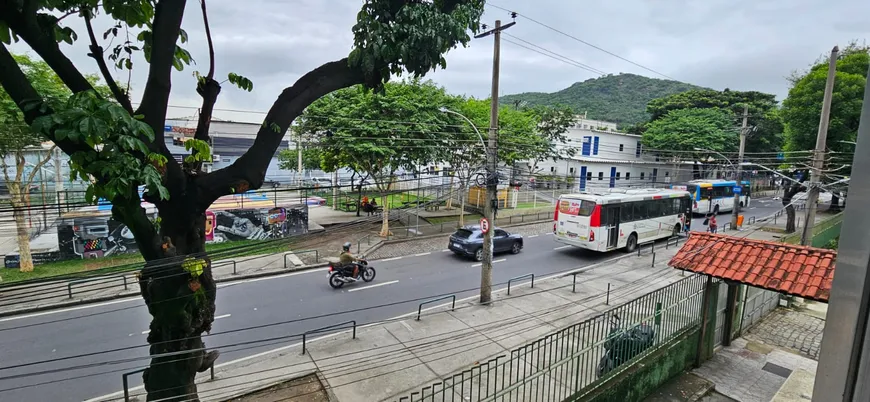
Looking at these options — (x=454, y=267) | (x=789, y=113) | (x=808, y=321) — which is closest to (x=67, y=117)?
(x=454, y=267)

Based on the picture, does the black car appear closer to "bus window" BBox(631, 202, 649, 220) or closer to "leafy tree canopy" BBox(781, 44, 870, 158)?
"bus window" BBox(631, 202, 649, 220)

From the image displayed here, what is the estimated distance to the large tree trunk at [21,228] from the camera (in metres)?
12.8

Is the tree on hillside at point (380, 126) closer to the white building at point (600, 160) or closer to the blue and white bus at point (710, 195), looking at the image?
the blue and white bus at point (710, 195)

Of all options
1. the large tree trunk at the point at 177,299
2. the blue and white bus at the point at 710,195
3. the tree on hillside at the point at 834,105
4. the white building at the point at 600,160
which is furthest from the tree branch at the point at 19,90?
the white building at the point at 600,160

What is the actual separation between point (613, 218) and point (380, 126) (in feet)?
35.4

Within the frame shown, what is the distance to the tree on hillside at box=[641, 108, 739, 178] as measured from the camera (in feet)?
123

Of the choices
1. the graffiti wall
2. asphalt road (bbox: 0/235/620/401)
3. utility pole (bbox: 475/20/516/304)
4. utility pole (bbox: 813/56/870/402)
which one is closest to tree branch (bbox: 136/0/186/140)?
asphalt road (bbox: 0/235/620/401)

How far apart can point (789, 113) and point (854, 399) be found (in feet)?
92.0

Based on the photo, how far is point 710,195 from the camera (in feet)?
98.5

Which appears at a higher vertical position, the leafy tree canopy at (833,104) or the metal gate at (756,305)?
the leafy tree canopy at (833,104)

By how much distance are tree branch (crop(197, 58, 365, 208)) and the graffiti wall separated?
8.36 m

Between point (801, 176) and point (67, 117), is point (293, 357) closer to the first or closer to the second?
point (67, 117)

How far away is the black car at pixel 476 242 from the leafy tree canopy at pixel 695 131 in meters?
27.3

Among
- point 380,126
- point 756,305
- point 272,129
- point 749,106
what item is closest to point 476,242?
point 380,126
